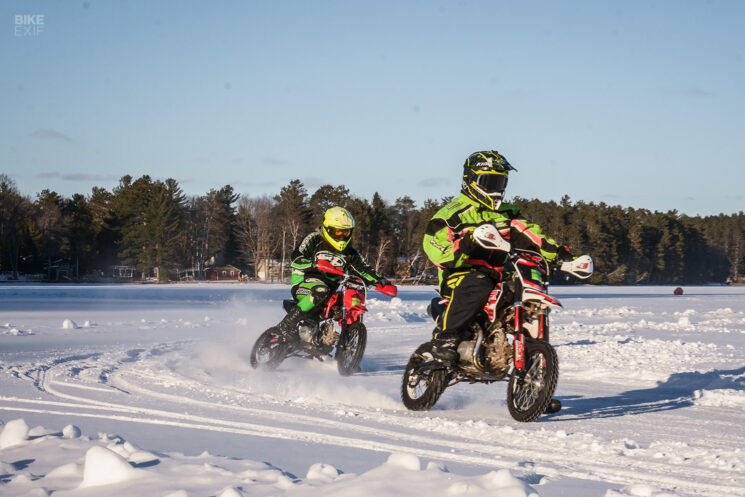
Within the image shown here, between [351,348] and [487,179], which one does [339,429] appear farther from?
[351,348]

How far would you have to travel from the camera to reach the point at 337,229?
32.4ft

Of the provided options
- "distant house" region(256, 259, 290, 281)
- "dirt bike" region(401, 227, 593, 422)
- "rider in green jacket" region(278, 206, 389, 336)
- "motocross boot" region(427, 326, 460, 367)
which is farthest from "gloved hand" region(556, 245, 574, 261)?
"distant house" region(256, 259, 290, 281)

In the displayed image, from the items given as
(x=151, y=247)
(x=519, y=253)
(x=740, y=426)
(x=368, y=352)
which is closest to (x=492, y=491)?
(x=519, y=253)

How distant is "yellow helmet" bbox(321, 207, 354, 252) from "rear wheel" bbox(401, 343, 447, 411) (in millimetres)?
3338

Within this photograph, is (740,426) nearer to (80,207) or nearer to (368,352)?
(368,352)

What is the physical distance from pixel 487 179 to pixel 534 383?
1.76 meters

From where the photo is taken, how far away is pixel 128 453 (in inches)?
160

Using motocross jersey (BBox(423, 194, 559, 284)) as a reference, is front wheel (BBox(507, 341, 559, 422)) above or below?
below

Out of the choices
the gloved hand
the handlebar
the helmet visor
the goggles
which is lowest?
the handlebar

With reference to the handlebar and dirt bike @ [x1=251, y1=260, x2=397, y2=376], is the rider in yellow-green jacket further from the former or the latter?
the handlebar

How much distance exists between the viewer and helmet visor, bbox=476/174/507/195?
6387 mm

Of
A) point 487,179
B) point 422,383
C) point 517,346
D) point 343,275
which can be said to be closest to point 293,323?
point 343,275

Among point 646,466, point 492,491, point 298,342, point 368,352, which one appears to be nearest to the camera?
point 492,491

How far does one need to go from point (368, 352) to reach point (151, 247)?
260 ft
